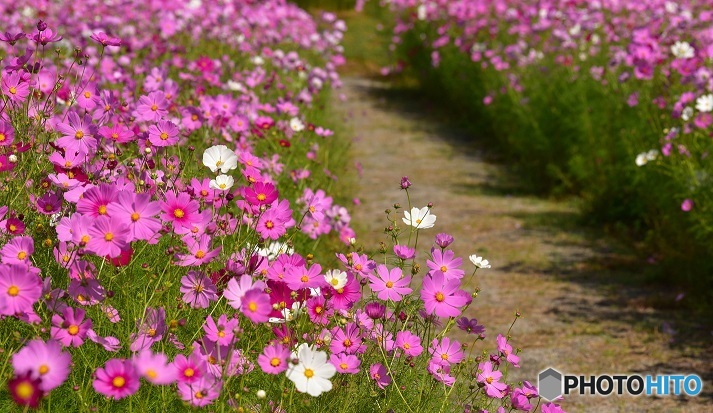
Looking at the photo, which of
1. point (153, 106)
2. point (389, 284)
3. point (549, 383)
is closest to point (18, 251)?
point (389, 284)

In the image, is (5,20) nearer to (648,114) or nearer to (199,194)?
(648,114)

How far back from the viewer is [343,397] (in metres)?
2.39

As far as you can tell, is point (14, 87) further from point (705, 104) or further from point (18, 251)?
point (705, 104)

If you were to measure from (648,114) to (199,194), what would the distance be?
3.96 meters

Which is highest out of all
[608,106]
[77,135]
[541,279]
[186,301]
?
[77,135]

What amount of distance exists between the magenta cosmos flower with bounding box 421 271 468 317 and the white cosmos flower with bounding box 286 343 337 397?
374mm

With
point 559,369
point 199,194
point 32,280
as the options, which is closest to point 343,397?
point 199,194

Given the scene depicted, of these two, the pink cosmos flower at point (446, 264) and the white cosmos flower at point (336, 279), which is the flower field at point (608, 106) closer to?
the pink cosmos flower at point (446, 264)

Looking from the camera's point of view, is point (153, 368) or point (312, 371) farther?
point (312, 371)

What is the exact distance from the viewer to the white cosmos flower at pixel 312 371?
6.17 ft

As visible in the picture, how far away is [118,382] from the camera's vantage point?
5.58 ft

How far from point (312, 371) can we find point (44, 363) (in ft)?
1.80

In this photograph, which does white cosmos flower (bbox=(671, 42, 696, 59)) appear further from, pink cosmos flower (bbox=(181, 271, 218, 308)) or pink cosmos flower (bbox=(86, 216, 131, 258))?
pink cosmos flower (bbox=(86, 216, 131, 258))

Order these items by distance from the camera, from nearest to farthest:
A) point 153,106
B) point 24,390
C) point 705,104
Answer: point 24,390 < point 153,106 < point 705,104
